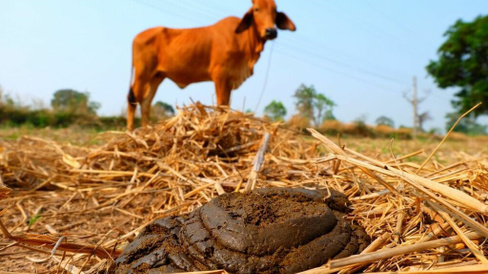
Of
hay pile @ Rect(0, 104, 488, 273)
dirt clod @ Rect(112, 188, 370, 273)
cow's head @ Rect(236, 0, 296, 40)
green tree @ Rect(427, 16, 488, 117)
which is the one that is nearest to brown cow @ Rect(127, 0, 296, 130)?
cow's head @ Rect(236, 0, 296, 40)

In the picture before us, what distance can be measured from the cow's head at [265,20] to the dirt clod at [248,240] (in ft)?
16.5

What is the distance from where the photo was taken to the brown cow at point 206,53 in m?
6.34

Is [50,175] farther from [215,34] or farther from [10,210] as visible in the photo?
[215,34]

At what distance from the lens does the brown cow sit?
634 centimetres

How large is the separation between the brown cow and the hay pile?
2513mm

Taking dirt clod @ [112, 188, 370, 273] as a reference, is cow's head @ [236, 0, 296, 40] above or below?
above

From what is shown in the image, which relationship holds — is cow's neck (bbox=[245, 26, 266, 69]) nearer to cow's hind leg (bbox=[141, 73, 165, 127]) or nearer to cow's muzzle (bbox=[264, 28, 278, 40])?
cow's muzzle (bbox=[264, 28, 278, 40])

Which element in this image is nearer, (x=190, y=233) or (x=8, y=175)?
(x=190, y=233)

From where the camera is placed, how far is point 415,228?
1.32 meters

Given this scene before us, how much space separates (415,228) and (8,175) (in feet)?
11.1

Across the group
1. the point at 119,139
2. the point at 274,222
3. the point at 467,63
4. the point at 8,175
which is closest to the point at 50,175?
the point at 8,175

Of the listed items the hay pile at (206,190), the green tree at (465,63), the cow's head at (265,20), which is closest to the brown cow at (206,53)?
the cow's head at (265,20)

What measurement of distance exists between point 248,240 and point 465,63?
28127 millimetres

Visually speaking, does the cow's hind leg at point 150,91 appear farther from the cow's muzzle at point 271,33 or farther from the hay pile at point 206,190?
the hay pile at point 206,190
